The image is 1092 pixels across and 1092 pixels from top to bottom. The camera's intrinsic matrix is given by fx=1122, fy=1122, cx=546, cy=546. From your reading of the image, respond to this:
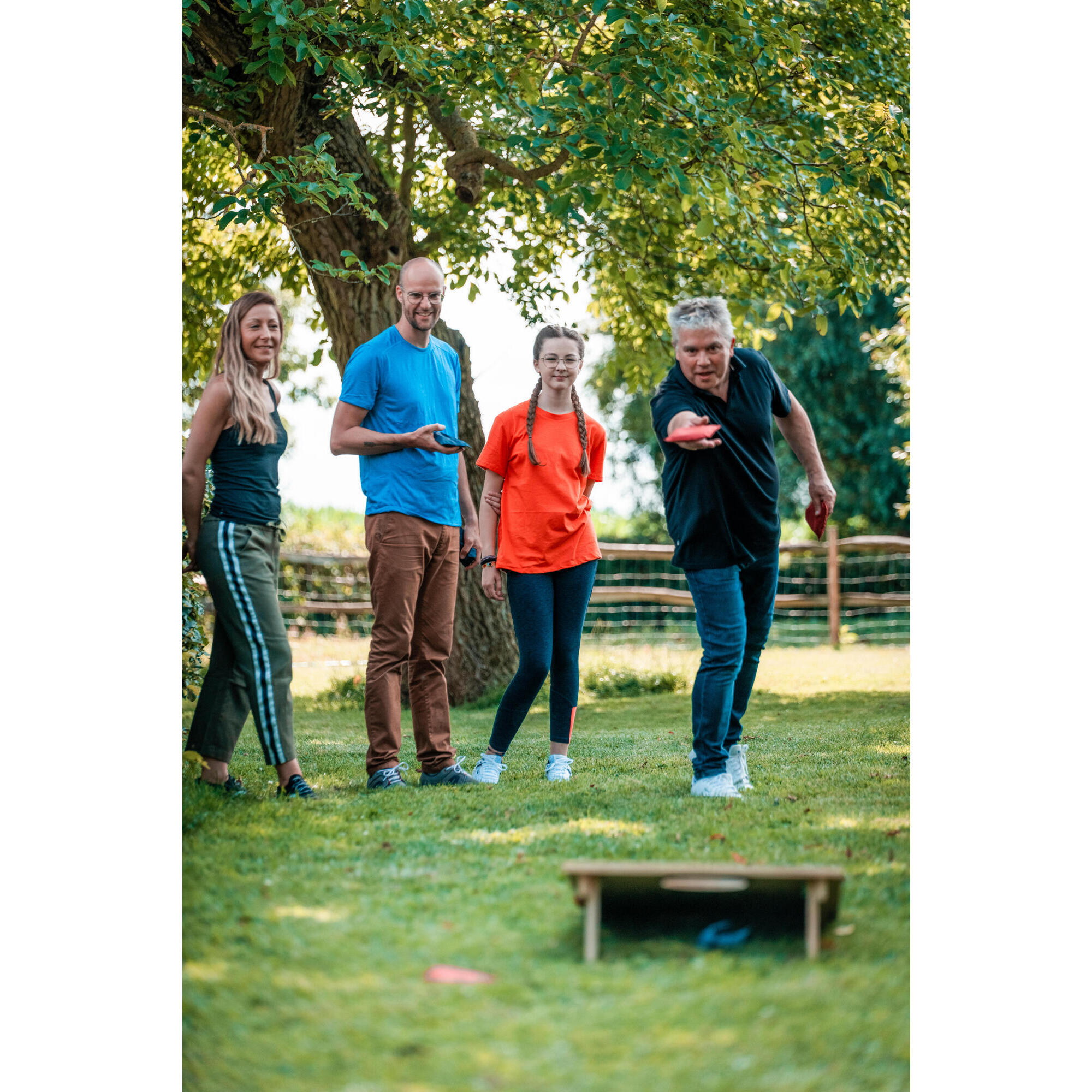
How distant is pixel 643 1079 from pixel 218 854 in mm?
1446

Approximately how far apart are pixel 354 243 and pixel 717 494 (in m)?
3.68

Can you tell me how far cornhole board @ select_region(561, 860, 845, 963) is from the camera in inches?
81.3

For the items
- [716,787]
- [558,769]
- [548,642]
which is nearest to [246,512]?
[548,642]

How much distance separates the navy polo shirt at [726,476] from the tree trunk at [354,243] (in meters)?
2.03

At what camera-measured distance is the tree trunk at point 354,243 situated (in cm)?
514

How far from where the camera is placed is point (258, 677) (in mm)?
3400

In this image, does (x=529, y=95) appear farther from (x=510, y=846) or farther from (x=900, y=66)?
(x=510, y=846)

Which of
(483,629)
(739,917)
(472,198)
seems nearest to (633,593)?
(483,629)

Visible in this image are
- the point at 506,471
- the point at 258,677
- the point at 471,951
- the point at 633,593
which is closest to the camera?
the point at 471,951

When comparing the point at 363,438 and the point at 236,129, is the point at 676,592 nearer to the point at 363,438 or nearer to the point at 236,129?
the point at 236,129

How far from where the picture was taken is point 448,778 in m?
3.89

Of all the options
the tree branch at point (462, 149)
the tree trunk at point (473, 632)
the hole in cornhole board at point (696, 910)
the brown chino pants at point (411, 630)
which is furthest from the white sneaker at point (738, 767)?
the tree branch at point (462, 149)

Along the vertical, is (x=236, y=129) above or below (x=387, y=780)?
above

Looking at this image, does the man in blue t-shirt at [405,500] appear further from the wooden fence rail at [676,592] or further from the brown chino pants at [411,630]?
the wooden fence rail at [676,592]
